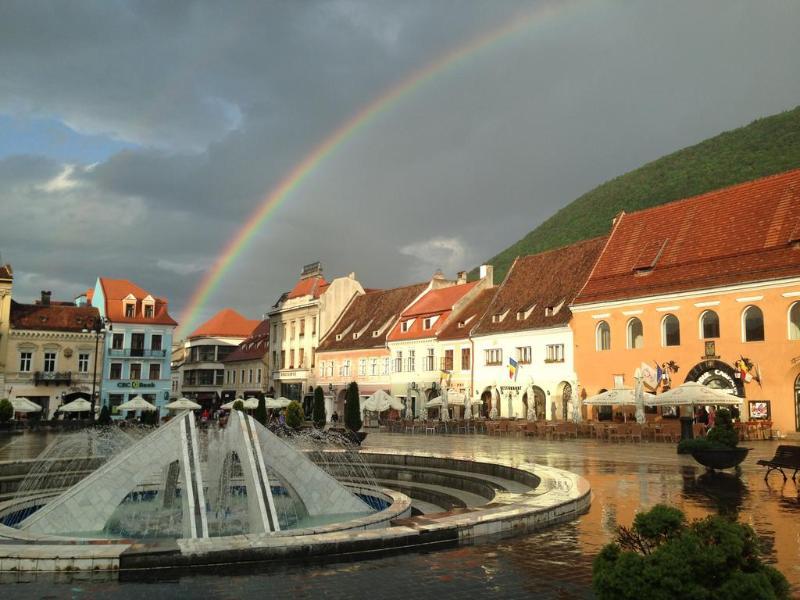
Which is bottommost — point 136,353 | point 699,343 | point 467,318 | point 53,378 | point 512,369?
point 53,378

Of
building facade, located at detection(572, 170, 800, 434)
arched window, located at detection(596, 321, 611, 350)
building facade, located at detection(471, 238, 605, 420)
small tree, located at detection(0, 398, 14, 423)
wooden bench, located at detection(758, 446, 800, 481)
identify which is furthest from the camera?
building facade, located at detection(471, 238, 605, 420)

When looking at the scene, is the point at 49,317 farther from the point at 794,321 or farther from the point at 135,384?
the point at 794,321

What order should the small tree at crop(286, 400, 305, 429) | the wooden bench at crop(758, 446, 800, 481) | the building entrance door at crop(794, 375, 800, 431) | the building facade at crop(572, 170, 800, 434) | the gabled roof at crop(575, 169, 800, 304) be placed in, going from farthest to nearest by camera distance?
the small tree at crop(286, 400, 305, 429) → the gabled roof at crop(575, 169, 800, 304) → the building facade at crop(572, 170, 800, 434) → the building entrance door at crop(794, 375, 800, 431) → the wooden bench at crop(758, 446, 800, 481)

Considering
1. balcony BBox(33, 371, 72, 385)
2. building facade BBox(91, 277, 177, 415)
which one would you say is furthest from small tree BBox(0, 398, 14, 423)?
building facade BBox(91, 277, 177, 415)

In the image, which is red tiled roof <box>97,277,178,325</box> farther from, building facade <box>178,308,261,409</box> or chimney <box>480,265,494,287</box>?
chimney <box>480,265,494,287</box>

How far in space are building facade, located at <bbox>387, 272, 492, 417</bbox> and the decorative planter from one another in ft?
120

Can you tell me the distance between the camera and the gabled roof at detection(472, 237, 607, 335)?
154ft

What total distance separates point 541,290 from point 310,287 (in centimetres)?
3100

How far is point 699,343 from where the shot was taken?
1469 inches

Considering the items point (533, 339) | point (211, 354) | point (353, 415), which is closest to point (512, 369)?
point (533, 339)

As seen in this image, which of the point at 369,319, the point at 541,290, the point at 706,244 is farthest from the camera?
the point at 369,319

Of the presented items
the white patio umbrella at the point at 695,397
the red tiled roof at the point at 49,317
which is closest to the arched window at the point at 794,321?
the white patio umbrella at the point at 695,397

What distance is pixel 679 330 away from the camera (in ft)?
127

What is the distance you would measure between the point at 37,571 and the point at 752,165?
10350 centimetres
